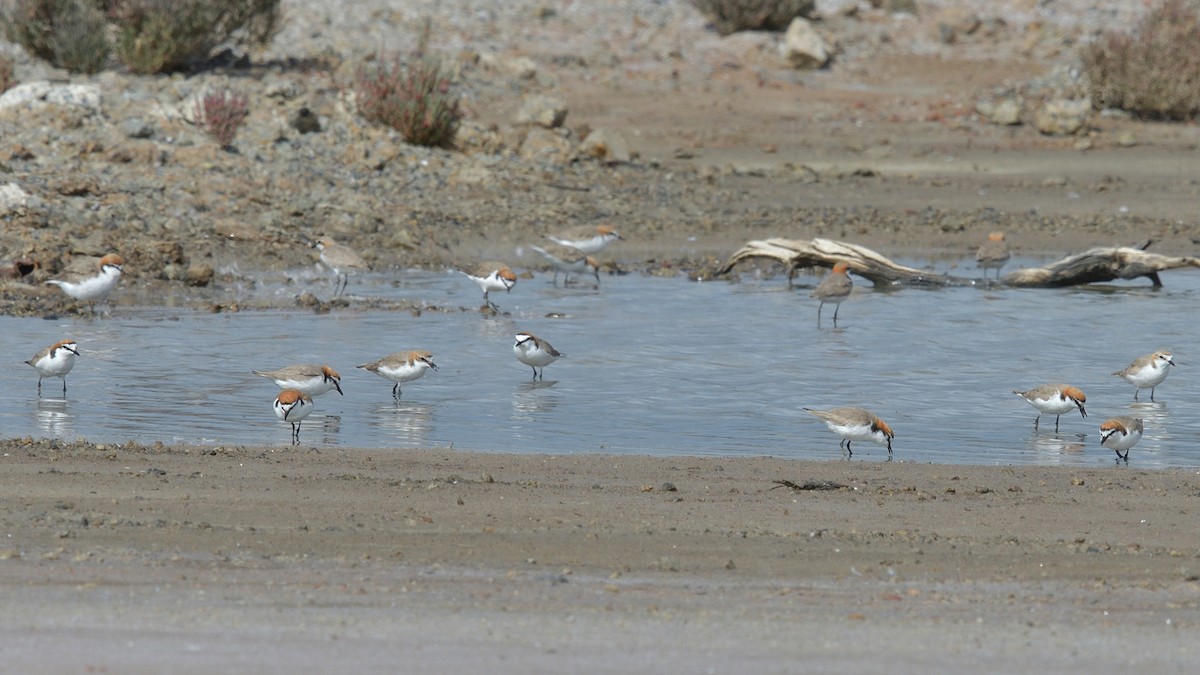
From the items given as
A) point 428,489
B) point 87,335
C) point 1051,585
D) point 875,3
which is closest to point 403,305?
point 87,335

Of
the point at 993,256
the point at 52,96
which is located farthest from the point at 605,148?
the point at 52,96

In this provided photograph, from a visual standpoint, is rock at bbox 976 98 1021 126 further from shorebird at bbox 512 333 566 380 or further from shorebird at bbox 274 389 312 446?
shorebird at bbox 274 389 312 446

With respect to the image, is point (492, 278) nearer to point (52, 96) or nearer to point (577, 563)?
point (52, 96)

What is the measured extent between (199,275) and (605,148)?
8.60 metres

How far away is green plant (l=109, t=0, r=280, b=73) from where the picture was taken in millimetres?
24516

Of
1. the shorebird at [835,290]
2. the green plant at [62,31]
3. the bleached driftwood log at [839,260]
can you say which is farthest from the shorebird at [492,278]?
the green plant at [62,31]

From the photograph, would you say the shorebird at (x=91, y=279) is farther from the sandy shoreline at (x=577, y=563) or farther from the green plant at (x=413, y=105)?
the green plant at (x=413, y=105)

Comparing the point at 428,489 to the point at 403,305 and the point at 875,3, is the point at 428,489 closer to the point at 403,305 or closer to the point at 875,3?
the point at 403,305

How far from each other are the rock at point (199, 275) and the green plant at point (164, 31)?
8.16 meters

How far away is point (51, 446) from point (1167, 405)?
824 cm

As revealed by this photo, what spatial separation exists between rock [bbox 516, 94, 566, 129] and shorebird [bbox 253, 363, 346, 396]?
43.8 ft

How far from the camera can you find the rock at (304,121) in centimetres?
2278

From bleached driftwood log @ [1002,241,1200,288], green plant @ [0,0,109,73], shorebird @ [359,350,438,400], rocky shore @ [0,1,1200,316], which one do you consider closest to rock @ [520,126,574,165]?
rocky shore @ [0,1,1200,316]

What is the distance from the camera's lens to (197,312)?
16.0 metres
